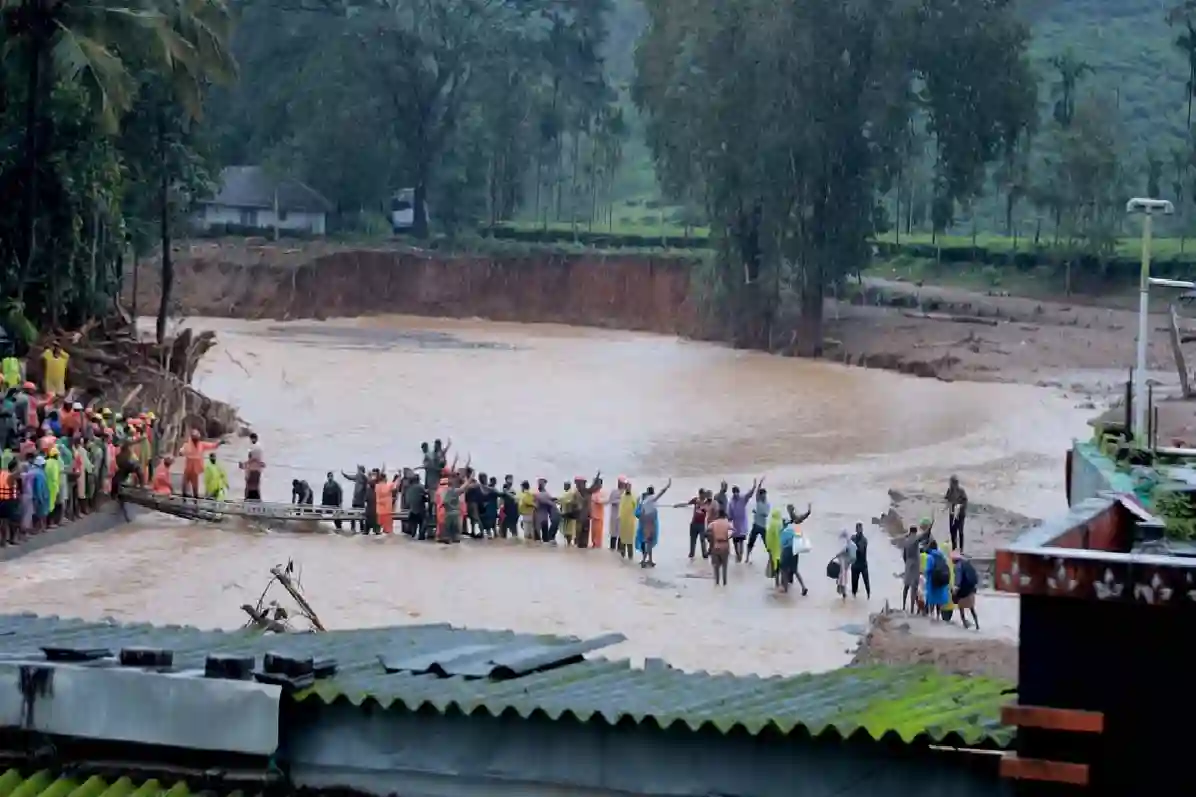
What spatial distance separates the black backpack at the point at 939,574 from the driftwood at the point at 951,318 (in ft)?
123

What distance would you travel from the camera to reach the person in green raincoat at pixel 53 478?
22859 millimetres

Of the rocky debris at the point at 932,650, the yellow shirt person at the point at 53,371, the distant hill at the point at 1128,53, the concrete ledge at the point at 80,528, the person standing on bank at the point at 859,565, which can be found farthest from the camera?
the distant hill at the point at 1128,53

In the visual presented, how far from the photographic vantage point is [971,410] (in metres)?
45.4

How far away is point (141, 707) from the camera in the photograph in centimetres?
741

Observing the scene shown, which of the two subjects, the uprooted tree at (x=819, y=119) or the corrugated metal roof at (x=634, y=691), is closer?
the corrugated metal roof at (x=634, y=691)

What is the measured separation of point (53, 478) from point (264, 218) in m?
56.8

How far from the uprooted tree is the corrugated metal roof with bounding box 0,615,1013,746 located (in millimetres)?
50047

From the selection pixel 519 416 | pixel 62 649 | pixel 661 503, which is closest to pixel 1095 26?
pixel 519 416

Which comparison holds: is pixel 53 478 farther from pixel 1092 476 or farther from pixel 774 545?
pixel 1092 476

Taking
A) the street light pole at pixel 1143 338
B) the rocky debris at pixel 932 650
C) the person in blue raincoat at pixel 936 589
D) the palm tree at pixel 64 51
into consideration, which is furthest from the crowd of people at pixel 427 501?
the street light pole at pixel 1143 338

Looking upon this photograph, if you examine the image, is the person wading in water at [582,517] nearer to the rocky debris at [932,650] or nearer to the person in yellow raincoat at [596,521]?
the person in yellow raincoat at [596,521]

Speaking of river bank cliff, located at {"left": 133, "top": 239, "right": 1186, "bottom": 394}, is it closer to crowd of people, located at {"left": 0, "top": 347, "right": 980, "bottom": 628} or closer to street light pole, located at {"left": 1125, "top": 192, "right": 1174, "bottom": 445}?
crowd of people, located at {"left": 0, "top": 347, "right": 980, "bottom": 628}

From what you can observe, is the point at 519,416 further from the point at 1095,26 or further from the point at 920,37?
the point at 1095,26

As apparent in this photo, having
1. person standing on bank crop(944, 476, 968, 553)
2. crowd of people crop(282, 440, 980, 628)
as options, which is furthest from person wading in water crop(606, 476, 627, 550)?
person standing on bank crop(944, 476, 968, 553)
